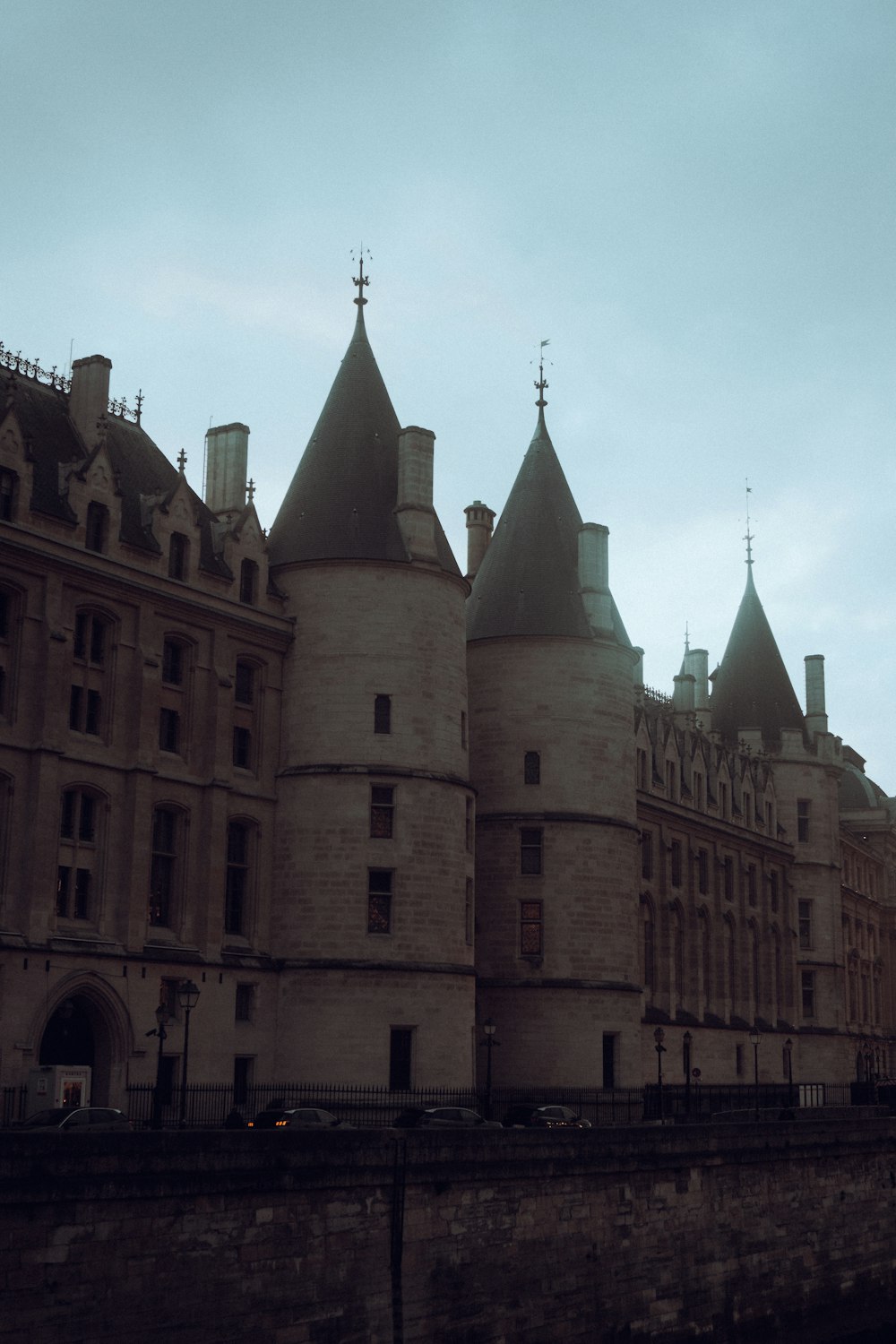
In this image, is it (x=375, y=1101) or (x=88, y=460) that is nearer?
(x=88, y=460)

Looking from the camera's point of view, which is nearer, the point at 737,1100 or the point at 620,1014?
the point at 620,1014

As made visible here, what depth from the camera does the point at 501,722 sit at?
2311 inches

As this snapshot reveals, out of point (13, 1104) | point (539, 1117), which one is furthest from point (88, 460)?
point (539, 1117)

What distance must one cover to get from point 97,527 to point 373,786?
10932mm

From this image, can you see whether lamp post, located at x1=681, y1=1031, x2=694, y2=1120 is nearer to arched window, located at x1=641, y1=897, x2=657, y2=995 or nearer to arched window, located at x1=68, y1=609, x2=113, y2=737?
arched window, located at x1=641, y1=897, x2=657, y2=995

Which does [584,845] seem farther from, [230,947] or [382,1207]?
[382,1207]

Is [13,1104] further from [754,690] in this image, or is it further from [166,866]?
[754,690]

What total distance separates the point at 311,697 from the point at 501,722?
10257 mm

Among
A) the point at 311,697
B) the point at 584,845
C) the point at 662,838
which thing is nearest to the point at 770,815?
the point at 662,838

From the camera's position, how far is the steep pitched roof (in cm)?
8938

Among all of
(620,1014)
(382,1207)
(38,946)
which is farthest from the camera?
(620,1014)

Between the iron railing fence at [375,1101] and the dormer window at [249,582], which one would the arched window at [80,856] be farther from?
the dormer window at [249,582]

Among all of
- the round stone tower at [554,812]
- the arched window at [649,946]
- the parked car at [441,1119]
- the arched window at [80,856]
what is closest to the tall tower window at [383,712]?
the round stone tower at [554,812]

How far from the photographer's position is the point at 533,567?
60562 mm
